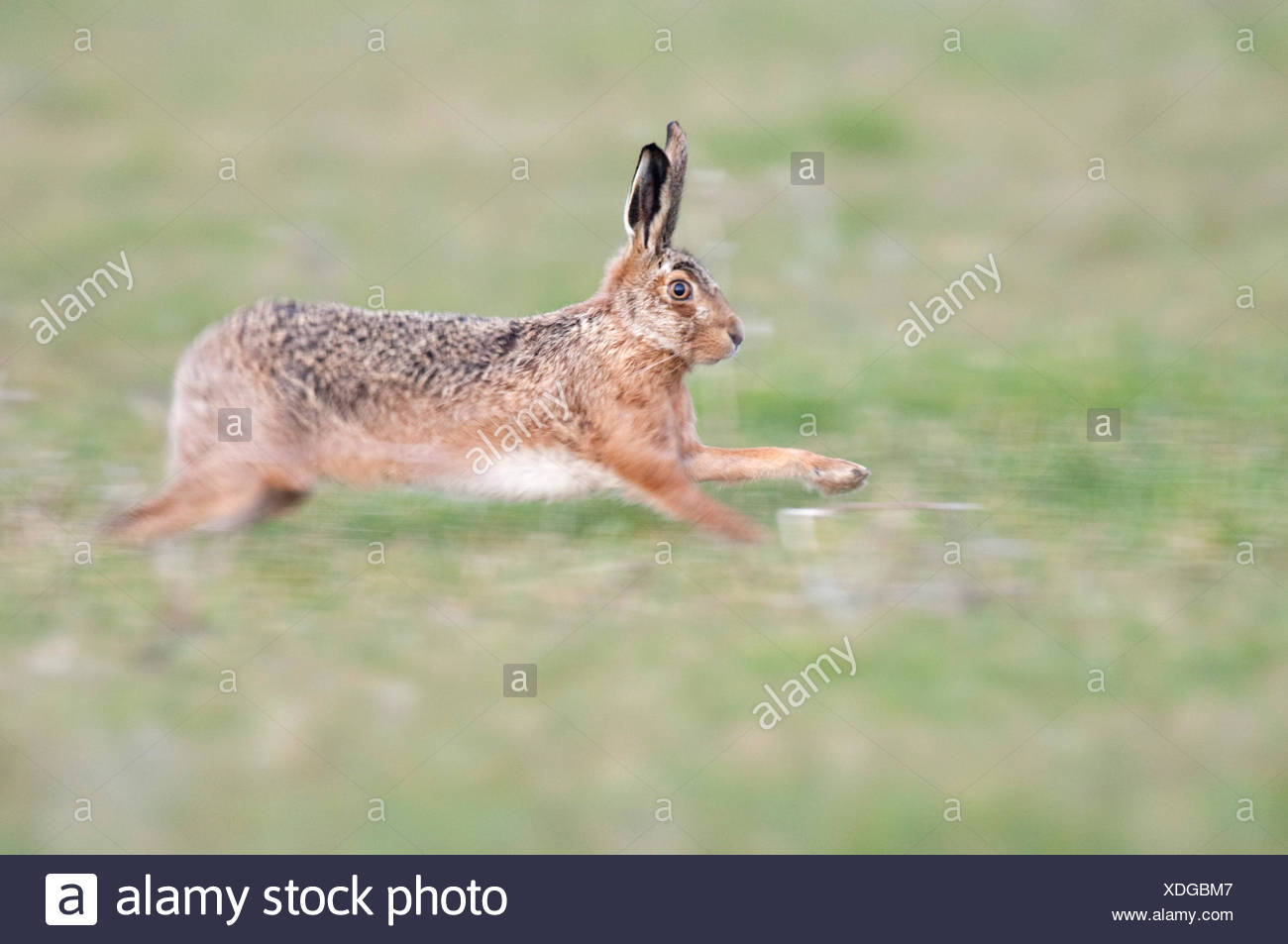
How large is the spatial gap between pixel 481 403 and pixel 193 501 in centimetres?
134

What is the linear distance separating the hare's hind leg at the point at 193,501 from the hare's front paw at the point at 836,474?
2397 mm

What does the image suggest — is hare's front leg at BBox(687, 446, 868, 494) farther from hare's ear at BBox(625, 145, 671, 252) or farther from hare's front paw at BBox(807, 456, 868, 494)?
hare's ear at BBox(625, 145, 671, 252)

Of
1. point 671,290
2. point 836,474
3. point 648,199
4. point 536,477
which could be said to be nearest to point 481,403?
Result: point 536,477

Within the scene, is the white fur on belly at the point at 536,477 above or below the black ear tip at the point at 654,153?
below

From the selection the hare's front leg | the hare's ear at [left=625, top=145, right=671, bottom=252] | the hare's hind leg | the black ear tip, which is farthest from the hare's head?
the hare's hind leg

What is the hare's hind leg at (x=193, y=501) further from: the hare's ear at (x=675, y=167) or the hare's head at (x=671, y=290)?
the hare's ear at (x=675, y=167)

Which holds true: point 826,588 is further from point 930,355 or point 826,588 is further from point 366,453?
point 930,355

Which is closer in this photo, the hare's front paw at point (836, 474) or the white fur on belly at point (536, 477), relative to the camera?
the white fur on belly at point (536, 477)

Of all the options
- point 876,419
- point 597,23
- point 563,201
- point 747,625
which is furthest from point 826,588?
point 597,23

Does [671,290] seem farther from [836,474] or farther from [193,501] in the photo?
[193,501]

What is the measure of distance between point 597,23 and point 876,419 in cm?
882

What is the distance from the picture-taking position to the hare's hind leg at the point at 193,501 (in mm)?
7242

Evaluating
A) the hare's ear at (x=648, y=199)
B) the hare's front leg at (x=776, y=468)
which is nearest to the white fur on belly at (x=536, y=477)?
the hare's front leg at (x=776, y=468)

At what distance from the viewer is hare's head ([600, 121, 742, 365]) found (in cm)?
773
